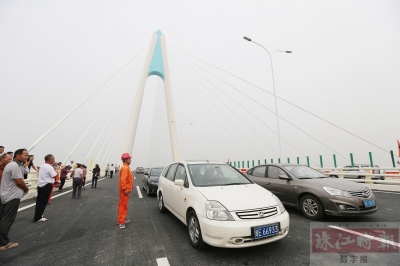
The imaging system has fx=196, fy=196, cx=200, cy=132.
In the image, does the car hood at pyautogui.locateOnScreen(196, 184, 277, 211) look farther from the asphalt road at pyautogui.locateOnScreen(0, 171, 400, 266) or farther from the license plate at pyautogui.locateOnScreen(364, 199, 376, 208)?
the license plate at pyautogui.locateOnScreen(364, 199, 376, 208)

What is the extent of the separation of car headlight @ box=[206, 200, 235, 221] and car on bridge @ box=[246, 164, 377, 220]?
3047 millimetres

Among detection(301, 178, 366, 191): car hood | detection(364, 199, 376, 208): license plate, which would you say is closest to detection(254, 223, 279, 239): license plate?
detection(301, 178, 366, 191): car hood

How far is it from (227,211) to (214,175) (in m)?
1.39

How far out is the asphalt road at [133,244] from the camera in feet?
9.97

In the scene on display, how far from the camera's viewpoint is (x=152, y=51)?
→ 2370 cm

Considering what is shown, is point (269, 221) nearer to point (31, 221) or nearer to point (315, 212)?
point (315, 212)

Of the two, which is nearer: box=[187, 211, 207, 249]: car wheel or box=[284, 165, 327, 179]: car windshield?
box=[187, 211, 207, 249]: car wheel

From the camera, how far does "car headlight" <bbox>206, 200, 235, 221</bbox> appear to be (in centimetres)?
303

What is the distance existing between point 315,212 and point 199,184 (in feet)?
10.4

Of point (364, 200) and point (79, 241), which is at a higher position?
point (364, 200)

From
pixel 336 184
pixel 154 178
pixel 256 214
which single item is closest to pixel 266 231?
pixel 256 214

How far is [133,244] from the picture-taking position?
368 cm

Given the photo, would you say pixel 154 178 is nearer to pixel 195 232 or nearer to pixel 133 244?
pixel 133 244

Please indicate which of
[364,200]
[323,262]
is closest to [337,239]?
[323,262]
